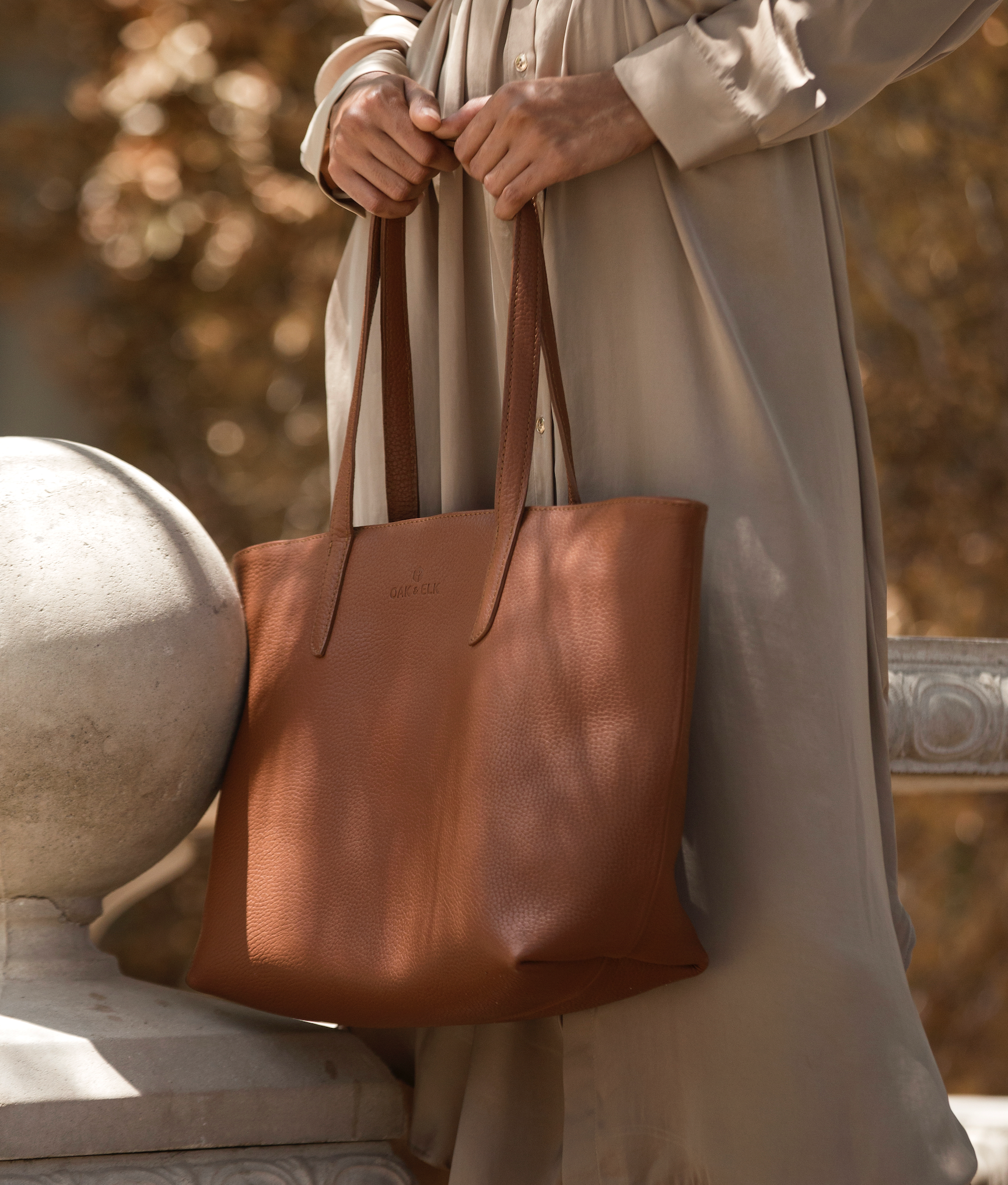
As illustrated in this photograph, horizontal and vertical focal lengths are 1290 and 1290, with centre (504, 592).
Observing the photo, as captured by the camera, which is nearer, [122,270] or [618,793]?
[618,793]

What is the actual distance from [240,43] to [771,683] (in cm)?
371

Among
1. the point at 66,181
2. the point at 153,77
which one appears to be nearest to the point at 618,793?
the point at 153,77

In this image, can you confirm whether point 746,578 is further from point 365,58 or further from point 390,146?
point 365,58

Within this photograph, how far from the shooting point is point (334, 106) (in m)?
1.45

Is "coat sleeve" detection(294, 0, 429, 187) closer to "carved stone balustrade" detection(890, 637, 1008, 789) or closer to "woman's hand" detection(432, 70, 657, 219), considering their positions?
"woman's hand" detection(432, 70, 657, 219)

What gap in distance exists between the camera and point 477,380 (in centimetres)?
146

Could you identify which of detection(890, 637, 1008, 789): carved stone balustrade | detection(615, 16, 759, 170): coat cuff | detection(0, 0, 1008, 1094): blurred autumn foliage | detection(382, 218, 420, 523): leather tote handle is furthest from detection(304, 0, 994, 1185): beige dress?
detection(0, 0, 1008, 1094): blurred autumn foliage

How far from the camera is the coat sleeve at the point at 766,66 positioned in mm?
1189

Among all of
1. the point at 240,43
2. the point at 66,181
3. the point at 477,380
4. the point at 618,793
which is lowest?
the point at 618,793

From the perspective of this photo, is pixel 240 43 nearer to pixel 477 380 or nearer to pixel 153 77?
pixel 153 77

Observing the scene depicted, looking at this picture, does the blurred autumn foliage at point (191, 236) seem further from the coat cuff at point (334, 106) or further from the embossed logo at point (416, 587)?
the embossed logo at point (416, 587)

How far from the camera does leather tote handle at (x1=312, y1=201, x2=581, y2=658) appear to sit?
1.20 m

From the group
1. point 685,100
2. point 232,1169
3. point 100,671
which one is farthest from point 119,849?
point 685,100

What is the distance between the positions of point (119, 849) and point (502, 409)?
2.09 feet
